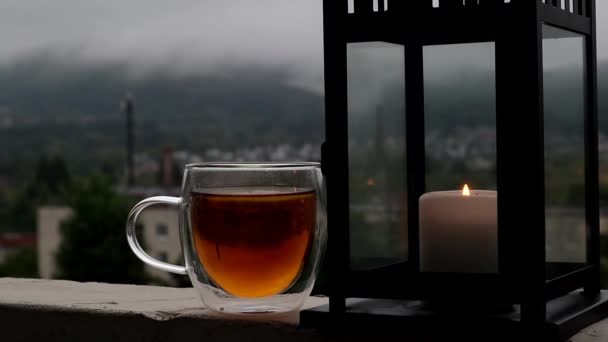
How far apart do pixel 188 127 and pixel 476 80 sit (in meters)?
23.0

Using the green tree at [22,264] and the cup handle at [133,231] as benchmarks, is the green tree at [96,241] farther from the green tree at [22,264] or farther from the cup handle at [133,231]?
the cup handle at [133,231]

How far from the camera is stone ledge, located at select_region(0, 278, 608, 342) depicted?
0.85 meters

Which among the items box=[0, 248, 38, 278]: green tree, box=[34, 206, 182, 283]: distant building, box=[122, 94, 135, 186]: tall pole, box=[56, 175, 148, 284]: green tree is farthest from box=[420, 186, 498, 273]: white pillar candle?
box=[0, 248, 38, 278]: green tree

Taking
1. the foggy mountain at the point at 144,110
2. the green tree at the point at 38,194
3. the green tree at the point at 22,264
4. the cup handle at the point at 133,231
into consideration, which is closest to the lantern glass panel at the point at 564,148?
the cup handle at the point at 133,231

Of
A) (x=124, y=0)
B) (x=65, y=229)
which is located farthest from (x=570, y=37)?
(x=124, y=0)

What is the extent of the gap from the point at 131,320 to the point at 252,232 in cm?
22

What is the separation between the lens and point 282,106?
71.4 feet

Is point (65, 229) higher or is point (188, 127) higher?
point (188, 127)

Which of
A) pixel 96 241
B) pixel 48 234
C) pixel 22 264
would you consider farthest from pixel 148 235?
pixel 22 264

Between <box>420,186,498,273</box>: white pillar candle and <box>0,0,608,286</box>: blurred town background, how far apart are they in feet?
0.09

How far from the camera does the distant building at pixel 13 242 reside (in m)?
23.5

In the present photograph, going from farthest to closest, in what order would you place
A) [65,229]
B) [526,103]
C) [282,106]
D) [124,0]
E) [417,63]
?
[124,0] → [282,106] → [65,229] → [417,63] → [526,103]

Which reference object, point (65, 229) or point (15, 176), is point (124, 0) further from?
point (65, 229)

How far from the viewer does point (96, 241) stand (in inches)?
771
